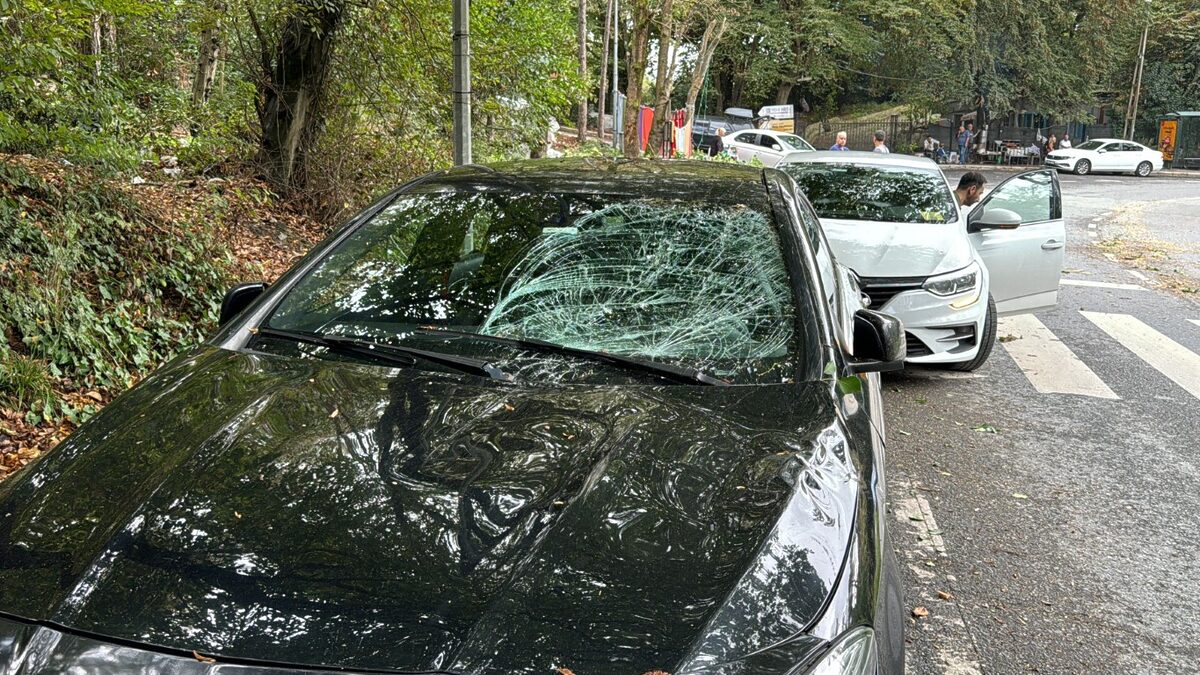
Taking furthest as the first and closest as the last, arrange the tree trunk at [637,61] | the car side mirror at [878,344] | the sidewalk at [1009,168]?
the sidewalk at [1009,168] → the tree trunk at [637,61] → the car side mirror at [878,344]

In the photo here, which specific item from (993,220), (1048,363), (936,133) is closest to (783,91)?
(936,133)

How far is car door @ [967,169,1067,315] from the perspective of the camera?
7.80 meters

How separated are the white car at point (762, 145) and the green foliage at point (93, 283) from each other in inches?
840

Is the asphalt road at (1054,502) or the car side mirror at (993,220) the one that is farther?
the car side mirror at (993,220)

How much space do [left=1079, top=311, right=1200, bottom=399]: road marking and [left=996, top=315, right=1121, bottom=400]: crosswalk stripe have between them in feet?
1.91

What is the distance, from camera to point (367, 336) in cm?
284

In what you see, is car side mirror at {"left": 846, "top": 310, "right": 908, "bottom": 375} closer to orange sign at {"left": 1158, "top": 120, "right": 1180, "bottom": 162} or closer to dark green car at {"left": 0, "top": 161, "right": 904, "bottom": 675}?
dark green car at {"left": 0, "top": 161, "right": 904, "bottom": 675}

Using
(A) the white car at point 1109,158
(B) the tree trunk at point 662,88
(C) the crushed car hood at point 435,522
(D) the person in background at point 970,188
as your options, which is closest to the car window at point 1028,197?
(D) the person in background at point 970,188

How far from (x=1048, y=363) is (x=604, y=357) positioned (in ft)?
21.2

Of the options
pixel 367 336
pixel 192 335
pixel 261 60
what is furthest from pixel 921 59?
pixel 367 336

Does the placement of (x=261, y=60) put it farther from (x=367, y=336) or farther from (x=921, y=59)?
(x=921, y=59)

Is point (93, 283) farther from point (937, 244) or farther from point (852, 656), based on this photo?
point (852, 656)

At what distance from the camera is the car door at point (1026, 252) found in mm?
7805

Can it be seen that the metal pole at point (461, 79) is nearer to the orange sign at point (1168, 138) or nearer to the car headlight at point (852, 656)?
the car headlight at point (852, 656)
